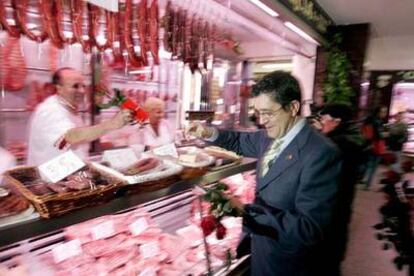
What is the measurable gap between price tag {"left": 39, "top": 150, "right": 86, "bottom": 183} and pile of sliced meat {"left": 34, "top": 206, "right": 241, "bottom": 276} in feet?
1.30

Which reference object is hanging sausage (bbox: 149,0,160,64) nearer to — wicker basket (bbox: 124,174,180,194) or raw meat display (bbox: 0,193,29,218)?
wicker basket (bbox: 124,174,180,194)

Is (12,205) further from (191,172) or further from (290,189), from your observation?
(290,189)

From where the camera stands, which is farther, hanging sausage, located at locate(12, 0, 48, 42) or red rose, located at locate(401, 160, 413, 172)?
red rose, located at locate(401, 160, 413, 172)

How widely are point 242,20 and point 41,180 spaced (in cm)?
310

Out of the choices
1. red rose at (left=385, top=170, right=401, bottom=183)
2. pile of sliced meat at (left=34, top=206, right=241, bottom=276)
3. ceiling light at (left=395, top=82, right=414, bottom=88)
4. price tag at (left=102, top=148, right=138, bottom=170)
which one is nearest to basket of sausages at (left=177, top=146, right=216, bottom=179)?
price tag at (left=102, top=148, right=138, bottom=170)

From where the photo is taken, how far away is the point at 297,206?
146cm

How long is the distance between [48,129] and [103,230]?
1068 mm

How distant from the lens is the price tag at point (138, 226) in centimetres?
179

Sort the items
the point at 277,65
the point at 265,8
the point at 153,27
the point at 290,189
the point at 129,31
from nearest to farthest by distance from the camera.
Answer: the point at 290,189
the point at 129,31
the point at 153,27
the point at 265,8
the point at 277,65

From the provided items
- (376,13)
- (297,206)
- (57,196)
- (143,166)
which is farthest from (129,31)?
(376,13)

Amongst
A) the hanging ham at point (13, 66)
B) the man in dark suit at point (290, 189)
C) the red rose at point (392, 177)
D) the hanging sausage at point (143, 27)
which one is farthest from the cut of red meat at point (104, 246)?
the hanging ham at point (13, 66)

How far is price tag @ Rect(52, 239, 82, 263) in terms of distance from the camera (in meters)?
1.47

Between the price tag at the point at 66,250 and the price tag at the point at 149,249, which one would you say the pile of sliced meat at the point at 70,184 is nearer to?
the price tag at the point at 66,250

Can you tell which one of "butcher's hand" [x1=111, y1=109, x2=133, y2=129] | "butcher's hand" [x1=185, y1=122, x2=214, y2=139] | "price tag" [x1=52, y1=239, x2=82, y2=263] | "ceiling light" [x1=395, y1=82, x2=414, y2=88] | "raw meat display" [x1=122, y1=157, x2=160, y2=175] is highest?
"ceiling light" [x1=395, y1=82, x2=414, y2=88]
